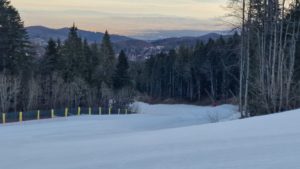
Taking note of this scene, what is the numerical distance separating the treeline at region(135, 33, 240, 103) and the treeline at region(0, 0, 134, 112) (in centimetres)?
3058

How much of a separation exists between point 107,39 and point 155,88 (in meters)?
42.1

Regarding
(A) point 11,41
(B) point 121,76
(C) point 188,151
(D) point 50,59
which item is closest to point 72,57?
(D) point 50,59

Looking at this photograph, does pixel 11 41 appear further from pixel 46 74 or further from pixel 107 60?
pixel 107 60

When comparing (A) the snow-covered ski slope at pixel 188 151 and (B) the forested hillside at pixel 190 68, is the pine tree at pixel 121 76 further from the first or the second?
(A) the snow-covered ski slope at pixel 188 151

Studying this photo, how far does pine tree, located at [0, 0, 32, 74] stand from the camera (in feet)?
163

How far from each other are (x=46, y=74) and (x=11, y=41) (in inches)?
257

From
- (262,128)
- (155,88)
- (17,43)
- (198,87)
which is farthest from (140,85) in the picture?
(262,128)

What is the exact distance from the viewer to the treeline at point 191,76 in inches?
3748

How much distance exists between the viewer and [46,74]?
55.5 metres

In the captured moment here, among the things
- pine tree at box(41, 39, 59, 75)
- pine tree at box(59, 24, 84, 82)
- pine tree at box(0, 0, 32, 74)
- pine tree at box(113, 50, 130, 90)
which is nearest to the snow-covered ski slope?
pine tree at box(0, 0, 32, 74)

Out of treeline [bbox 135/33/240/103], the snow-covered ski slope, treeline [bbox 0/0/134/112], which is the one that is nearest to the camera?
the snow-covered ski slope

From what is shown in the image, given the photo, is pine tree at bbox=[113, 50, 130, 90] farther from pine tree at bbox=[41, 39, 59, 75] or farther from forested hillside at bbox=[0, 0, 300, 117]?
pine tree at bbox=[41, 39, 59, 75]

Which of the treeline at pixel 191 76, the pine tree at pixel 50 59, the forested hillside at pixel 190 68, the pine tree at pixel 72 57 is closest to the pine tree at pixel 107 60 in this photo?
the forested hillside at pixel 190 68

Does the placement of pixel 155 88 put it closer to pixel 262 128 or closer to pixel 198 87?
pixel 198 87
